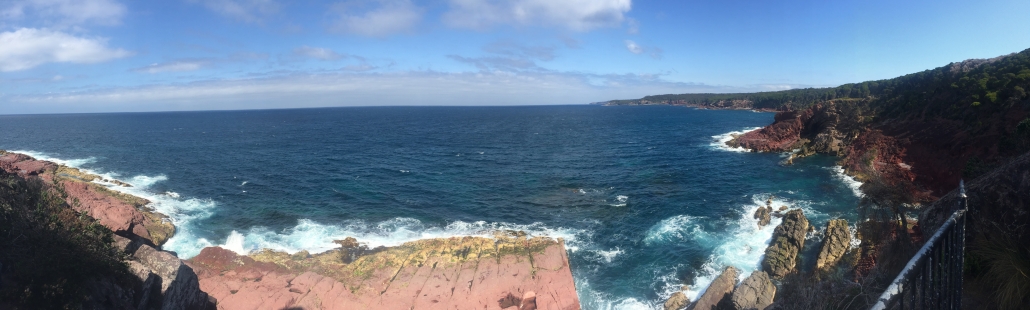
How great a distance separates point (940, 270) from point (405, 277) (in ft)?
83.8

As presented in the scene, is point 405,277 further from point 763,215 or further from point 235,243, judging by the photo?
point 763,215

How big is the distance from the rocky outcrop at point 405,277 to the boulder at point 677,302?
5.16 meters

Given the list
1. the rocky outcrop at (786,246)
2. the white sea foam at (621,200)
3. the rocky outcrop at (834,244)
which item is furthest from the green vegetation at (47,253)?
the rocky outcrop at (834,244)

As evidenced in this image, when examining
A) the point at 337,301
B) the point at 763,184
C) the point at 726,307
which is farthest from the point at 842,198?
the point at 337,301

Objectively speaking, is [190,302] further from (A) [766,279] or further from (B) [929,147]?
(B) [929,147]

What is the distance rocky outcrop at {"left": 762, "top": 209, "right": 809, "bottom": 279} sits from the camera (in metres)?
27.5

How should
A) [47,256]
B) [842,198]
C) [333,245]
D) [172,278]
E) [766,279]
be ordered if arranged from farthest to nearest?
[842,198] < [333,245] < [766,279] < [172,278] < [47,256]

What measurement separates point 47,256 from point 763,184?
54.4 metres

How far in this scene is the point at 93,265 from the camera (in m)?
17.2

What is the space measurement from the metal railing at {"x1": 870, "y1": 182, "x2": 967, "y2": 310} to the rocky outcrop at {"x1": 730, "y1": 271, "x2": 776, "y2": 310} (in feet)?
61.7

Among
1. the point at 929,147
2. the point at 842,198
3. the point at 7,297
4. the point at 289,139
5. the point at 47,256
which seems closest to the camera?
the point at 7,297

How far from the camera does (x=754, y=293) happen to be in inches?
924

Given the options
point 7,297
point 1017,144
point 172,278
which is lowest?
point 172,278

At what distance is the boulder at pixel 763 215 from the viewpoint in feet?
115
